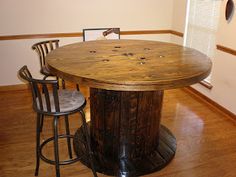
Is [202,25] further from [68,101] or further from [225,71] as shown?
[68,101]

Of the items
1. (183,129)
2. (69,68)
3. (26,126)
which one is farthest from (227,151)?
(26,126)

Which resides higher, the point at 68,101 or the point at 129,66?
the point at 129,66

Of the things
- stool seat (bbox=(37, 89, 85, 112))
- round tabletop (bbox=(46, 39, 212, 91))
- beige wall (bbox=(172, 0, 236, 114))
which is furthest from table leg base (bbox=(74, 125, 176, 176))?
beige wall (bbox=(172, 0, 236, 114))

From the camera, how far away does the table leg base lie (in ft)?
7.19

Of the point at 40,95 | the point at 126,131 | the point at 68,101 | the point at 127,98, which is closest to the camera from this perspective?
the point at 40,95

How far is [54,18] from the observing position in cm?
374

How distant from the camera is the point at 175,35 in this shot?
4.30 metres

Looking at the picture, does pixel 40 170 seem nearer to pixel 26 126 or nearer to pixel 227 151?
pixel 26 126

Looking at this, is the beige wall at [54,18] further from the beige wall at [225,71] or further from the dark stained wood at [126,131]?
the dark stained wood at [126,131]

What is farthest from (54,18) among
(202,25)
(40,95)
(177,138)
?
(177,138)

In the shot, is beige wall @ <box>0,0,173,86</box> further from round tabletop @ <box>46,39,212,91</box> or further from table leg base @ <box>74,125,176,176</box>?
table leg base @ <box>74,125,176,176</box>

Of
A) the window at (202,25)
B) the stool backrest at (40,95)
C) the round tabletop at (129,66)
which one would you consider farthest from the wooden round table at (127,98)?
the window at (202,25)

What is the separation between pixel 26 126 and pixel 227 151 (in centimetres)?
217

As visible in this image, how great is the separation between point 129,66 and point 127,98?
270 mm
